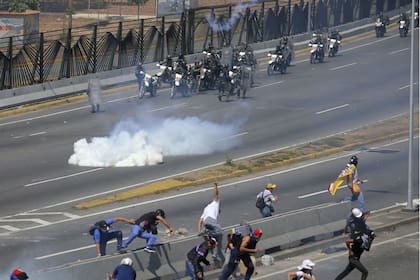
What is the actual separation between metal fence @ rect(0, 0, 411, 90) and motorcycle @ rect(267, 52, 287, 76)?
4.16 metres

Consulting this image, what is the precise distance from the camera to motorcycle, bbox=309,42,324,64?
190 ft

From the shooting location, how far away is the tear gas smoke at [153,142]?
1444 inches

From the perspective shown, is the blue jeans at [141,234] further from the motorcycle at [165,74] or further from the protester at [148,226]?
the motorcycle at [165,74]

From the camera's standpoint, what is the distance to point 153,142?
38.4 m

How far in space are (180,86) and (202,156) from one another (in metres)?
10.7

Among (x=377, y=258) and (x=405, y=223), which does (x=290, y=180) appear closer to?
(x=405, y=223)

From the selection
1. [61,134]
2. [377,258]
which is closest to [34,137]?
[61,134]

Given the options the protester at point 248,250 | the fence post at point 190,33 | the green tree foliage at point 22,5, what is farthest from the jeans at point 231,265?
the green tree foliage at point 22,5

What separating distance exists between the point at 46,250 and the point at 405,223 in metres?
9.38

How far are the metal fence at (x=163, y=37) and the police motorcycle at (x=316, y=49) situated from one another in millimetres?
3819

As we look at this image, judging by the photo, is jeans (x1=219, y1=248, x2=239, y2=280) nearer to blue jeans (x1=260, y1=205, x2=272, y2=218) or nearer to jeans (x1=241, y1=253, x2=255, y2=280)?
jeans (x1=241, y1=253, x2=255, y2=280)

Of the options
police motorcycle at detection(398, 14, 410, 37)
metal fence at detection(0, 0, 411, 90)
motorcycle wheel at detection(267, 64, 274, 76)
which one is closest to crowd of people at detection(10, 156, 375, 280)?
metal fence at detection(0, 0, 411, 90)

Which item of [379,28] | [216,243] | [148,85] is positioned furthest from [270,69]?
[216,243]

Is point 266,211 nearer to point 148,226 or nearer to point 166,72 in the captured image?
point 148,226
